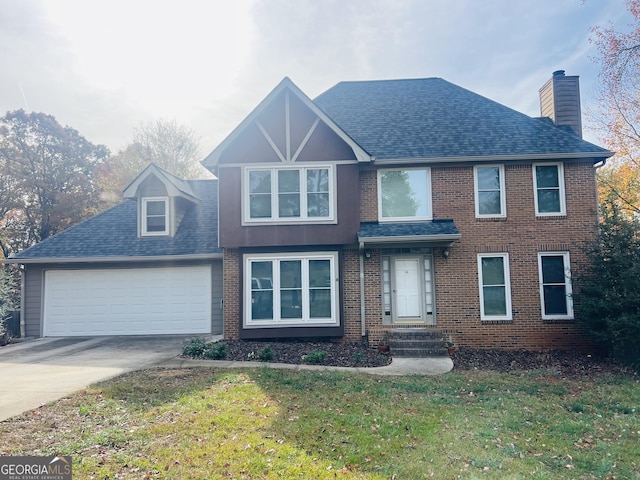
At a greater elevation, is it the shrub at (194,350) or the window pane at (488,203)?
the window pane at (488,203)

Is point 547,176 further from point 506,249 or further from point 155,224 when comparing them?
point 155,224

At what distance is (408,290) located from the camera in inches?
456

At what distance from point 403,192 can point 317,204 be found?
8.79ft

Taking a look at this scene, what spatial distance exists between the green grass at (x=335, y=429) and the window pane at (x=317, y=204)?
5334 millimetres

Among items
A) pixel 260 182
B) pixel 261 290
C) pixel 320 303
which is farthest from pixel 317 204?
pixel 261 290

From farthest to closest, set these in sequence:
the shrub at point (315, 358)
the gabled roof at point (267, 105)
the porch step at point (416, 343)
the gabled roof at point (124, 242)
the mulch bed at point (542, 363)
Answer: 1. the gabled roof at point (124, 242)
2. the gabled roof at point (267, 105)
3. the porch step at point (416, 343)
4. the shrub at point (315, 358)
5. the mulch bed at point (542, 363)

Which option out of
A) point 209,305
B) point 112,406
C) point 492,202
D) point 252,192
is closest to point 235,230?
point 252,192

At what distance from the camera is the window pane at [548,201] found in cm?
1170

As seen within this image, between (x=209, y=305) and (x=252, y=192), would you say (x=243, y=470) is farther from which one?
(x=209, y=305)

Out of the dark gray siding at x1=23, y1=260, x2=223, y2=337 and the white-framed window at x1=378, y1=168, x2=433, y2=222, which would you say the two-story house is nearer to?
the white-framed window at x1=378, y1=168, x2=433, y2=222

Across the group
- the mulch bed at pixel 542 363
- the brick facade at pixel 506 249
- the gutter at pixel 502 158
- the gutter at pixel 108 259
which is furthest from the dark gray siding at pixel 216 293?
the mulch bed at pixel 542 363

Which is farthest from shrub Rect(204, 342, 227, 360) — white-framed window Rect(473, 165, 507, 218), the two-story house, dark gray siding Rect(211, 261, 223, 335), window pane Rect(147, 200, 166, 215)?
white-framed window Rect(473, 165, 507, 218)

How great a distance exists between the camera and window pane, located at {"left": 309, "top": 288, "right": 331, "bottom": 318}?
11.4 metres

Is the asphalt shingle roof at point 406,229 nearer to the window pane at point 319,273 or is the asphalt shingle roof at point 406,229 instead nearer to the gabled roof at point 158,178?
the window pane at point 319,273
